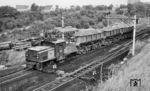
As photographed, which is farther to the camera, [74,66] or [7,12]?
[7,12]

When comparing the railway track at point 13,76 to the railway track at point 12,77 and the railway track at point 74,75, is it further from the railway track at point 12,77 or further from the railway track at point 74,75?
the railway track at point 74,75

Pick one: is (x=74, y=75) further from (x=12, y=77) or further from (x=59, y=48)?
(x=12, y=77)

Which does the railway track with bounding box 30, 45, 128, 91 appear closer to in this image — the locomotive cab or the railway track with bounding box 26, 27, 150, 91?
the railway track with bounding box 26, 27, 150, 91

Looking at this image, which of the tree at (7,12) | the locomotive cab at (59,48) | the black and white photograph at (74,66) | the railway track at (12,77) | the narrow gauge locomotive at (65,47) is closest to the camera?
the black and white photograph at (74,66)

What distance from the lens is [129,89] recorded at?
32.0 ft

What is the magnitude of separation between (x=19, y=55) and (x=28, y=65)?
21.5ft

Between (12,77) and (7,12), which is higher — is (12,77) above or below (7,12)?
below

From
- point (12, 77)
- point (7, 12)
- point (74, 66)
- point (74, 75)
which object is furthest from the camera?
point (7, 12)

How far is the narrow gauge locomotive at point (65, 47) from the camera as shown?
17.6 metres

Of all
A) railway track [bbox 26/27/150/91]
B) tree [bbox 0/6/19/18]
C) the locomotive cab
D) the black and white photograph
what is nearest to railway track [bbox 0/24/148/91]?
the black and white photograph

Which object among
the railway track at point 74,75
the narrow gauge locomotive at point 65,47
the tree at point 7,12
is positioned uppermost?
the tree at point 7,12

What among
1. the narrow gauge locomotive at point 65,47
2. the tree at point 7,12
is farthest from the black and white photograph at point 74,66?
the tree at point 7,12

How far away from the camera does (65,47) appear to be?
2008 centimetres

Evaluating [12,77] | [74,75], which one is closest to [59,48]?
[74,75]
